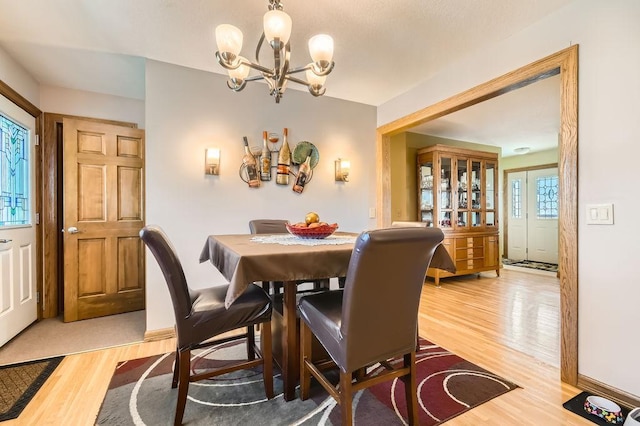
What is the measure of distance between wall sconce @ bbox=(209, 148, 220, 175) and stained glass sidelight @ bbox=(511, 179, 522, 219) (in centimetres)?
691

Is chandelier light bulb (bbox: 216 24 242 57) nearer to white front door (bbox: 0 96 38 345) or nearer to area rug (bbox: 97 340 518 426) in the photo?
area rug (bbox: 97 340 518 426)

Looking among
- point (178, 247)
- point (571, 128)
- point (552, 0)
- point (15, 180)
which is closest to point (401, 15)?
point (552, 0)

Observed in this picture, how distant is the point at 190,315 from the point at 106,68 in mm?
2583

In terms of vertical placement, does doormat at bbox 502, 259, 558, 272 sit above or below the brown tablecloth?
below

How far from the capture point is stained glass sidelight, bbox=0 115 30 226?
2.45 metres

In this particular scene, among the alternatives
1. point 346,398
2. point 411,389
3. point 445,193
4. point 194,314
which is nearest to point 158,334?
point 194,314

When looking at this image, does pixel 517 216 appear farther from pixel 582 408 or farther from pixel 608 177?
pixel 582 408

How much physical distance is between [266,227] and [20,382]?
189cm

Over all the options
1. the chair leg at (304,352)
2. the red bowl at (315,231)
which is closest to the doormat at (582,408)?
the chair leg at (304,352)

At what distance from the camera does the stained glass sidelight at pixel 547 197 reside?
6.27 meters

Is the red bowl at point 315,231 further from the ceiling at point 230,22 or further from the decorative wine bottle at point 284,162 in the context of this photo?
the ceiling at point 230,22

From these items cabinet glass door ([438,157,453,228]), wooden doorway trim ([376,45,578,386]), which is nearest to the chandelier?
wooden doorway trim ([376,45,578,386])

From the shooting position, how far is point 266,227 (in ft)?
8.84

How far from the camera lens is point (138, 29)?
7.13 feet
